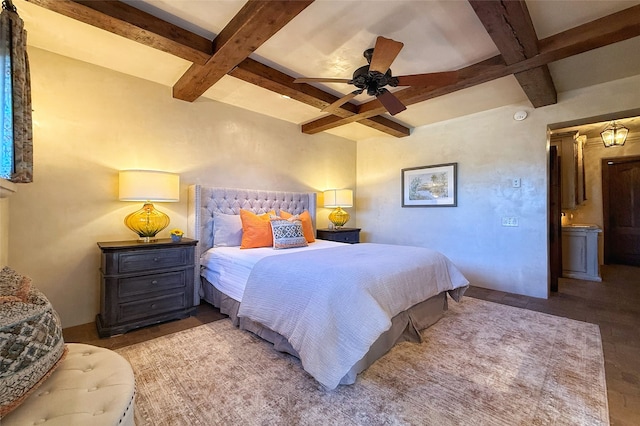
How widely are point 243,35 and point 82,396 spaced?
7.45ft

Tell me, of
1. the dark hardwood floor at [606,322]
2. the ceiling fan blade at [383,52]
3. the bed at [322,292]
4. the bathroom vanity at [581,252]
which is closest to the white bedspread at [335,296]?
the bed at [322,292]

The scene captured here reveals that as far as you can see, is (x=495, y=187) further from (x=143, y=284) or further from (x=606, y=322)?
(x=143, y=284)

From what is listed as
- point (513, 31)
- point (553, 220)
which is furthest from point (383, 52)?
point (553, 220)

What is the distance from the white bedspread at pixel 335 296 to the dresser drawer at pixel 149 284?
878 mm

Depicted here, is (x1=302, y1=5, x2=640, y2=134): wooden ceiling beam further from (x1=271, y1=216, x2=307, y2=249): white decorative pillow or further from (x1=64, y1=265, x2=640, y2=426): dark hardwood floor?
(x1=64, y1=265, x2=640, y2=426): dark hardwood floor

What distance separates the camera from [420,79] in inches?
90.4

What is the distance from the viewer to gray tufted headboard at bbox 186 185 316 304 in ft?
10.6

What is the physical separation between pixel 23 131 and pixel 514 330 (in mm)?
4183

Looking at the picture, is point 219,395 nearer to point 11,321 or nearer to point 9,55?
point 11,321

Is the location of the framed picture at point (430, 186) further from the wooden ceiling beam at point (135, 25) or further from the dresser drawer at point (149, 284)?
the dresser drawer at point (149, 284)

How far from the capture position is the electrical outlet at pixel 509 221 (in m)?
3.68

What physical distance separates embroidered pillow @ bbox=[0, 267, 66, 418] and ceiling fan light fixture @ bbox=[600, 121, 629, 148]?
706 cm

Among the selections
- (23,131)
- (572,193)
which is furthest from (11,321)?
(572,193)

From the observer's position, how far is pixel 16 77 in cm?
171
